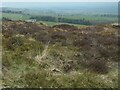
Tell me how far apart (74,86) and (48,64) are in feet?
7.65

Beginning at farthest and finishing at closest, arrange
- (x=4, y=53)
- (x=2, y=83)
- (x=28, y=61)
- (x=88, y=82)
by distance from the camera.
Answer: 1. (x=4, y=53)
2. (x=28, y=61)
3. (x=88, y=82)
4. (x=2, y=83)

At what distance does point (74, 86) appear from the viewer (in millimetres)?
10203

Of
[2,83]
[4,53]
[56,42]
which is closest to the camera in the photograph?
[2,83]

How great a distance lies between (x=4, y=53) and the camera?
13.0m

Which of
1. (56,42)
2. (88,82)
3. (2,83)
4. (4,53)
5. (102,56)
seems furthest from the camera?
(56,42)

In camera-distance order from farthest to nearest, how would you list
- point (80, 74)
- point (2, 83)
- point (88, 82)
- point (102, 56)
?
1. point (102, 56)
2. point (80, 74)
3. point (88, 82)
4. point (2, 83)

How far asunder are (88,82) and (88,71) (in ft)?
4.56

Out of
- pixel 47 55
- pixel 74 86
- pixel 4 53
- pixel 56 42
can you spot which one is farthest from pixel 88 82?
pixel 56 42

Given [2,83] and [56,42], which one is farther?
[56,42]

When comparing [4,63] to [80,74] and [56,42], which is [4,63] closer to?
[80,74]

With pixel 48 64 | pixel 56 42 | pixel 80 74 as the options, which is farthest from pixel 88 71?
pixel 56 42

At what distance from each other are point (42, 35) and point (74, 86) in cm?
747

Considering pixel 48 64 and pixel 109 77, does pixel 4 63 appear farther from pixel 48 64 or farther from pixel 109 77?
pixel 109 77

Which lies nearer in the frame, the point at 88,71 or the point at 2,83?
the point at 2,83
